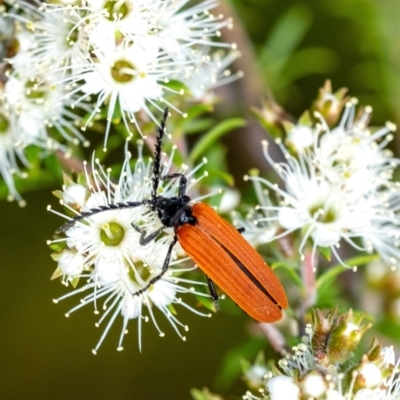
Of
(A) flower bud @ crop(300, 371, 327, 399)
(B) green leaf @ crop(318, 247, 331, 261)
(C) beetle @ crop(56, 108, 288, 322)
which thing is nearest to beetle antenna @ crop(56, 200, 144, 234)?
(C) beetle @ crop(56, 108, 288, 322)

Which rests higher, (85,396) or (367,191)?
(367,191)

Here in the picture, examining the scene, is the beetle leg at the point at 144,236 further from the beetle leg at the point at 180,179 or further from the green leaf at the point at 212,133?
the green leaf at the point at 212,133

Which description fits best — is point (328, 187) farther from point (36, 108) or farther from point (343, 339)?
point (36, 108)

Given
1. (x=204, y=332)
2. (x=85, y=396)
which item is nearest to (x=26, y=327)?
(x=85, y=396)

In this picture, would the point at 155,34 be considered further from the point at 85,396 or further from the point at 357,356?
the point at 85,396

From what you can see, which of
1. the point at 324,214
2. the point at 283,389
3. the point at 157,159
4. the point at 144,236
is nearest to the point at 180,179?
the point at 157,159
